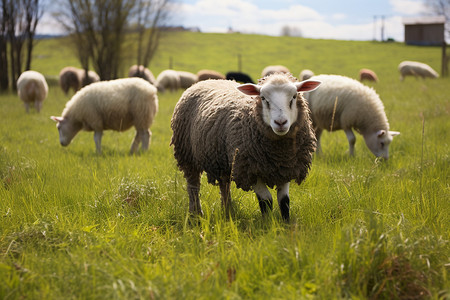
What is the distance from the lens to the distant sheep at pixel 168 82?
74.3 feet

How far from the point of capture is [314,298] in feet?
6.07

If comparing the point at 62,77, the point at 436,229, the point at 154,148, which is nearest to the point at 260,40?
the point at 62,77

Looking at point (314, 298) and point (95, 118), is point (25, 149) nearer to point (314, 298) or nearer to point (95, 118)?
point (95, 118)

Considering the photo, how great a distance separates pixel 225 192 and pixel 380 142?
10.3 feet

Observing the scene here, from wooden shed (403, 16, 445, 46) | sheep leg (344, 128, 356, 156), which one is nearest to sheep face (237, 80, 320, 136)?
Result: sheep leg (344, 128, 356, 156)

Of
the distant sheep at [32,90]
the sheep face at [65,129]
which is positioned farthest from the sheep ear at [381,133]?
the distant sheep at [32,90]

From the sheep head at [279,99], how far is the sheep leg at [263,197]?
518 mm

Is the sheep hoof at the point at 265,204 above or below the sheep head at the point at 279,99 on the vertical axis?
below

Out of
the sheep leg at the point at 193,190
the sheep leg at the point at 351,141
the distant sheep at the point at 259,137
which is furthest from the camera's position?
the sheep leg at the point at 351,141

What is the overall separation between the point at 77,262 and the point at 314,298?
4.18 ft

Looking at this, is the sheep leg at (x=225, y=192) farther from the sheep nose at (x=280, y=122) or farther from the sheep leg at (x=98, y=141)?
the sheep leg at (x=98, y=141)

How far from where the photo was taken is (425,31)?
51.4m

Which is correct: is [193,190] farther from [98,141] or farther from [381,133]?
[98,141]

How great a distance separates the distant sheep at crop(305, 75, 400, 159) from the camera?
5.67 m
